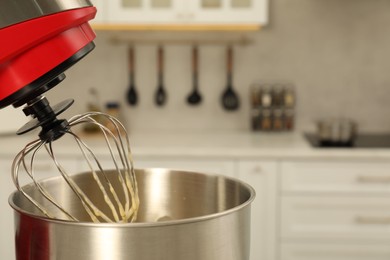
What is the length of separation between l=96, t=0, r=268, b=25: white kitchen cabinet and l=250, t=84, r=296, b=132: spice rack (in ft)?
1.25

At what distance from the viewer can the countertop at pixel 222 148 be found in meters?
2.64

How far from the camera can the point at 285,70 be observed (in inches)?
126

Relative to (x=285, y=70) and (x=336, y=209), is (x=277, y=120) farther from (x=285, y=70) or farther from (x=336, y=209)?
(x=336, y=209)

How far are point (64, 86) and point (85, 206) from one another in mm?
2485

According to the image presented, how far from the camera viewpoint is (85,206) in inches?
32.3

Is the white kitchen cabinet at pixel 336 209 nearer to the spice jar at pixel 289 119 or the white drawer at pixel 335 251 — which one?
the white drawer at pixel 335 251

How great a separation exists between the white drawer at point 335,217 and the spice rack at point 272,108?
51 centimetres

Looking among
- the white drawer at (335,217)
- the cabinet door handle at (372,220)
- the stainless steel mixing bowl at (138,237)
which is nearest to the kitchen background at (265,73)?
the white drawer at (335,217)

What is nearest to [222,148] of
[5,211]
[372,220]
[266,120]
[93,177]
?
[266,120]

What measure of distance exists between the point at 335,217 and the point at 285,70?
2.76ft

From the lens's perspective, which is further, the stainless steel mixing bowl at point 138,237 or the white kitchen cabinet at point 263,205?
the white kitchen cabinet at point 263,205

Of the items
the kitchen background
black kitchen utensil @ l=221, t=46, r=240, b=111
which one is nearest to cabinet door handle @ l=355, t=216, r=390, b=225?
the kitchen background

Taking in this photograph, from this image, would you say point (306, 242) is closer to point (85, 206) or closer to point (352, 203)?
point (352, 203)

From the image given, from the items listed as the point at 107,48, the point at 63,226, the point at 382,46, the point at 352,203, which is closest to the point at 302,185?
the point at 352,203
